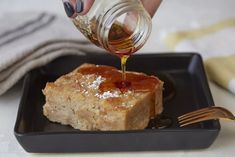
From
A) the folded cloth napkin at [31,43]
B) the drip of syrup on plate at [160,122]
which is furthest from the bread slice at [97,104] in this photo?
the folded cloth napkin at [31,43]

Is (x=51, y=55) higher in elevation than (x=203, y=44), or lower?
higher

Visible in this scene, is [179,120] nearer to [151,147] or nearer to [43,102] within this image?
[151,147]

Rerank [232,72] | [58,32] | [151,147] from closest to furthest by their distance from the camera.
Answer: [151,147] → [232,72] → [58,32]

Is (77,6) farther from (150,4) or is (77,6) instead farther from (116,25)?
(150,4)

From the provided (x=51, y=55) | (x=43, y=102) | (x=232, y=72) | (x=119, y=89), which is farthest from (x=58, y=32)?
(x=232, y=72)

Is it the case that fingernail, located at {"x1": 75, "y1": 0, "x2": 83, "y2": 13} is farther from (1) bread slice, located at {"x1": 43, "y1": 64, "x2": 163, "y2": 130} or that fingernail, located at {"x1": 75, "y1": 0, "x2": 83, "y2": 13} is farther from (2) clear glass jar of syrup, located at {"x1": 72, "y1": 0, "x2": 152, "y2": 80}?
(1) bread slice, located at {"x1": 43, "y1": 64, "x2": 163, "y2": 130}

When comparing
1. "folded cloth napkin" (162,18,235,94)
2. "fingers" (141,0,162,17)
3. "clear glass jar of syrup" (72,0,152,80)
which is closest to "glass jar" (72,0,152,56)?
"clear glass jar of syrup" (72,0,152,80)

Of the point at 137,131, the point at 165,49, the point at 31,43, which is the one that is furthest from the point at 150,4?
the point at 137,131
